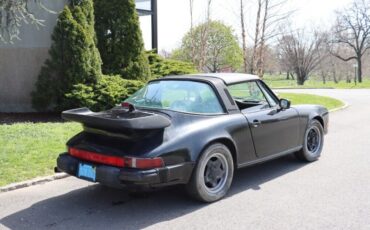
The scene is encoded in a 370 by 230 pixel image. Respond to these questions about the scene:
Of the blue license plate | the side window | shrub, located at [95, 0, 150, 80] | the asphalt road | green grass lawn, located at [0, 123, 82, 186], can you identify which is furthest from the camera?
shrub, located at [95, 0, 150, 80]

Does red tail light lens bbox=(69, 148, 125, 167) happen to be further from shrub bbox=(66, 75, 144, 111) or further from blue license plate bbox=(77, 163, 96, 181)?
shrub bbox=(66, 75, 144, 111)

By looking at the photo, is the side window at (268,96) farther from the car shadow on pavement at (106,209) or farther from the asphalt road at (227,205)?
the car shadow on pavement at (106,209)

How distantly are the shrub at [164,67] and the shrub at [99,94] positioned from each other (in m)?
2.28

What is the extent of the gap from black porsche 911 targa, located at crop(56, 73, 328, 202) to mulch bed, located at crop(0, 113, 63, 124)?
547 centimetres

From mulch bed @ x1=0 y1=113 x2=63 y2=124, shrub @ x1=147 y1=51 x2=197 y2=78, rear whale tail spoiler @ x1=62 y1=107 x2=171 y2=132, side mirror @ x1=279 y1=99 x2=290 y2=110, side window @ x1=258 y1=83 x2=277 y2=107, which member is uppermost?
shrub @ x1=147 y1=51 x2=197 y2=78

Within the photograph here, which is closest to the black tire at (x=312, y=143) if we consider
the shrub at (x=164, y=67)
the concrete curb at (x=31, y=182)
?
the concrete curb at (x=31, y=182)

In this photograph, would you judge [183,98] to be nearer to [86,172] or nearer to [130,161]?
[130,161]

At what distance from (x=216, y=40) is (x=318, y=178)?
30193mm

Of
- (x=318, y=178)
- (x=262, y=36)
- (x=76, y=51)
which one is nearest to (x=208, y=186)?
(x=318, y=178)

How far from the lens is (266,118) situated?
5738 mm

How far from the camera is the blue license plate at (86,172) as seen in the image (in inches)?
179

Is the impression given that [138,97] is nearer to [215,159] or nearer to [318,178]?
[215,159]

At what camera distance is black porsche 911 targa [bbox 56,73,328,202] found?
4367 millimetres

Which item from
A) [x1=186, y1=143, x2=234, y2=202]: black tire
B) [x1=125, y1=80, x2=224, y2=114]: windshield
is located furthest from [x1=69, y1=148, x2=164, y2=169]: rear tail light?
[x1=125, y1=80, x2=224, y2=114]: windshield
